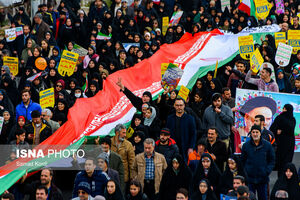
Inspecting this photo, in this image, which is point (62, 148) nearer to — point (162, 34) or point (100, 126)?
point (100, 126)

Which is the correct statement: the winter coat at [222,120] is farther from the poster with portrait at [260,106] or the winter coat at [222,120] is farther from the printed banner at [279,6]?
the printed banner at [279,6]

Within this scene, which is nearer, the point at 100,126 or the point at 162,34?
the point at 100,126

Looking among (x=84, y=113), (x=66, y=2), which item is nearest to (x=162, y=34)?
(x=66, y=2)

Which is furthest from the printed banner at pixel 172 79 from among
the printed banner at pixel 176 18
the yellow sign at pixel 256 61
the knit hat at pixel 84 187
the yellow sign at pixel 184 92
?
the printed banner at pixel 176 18

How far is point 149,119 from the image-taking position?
14539 millimetres

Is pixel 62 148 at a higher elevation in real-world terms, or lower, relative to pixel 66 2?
lower

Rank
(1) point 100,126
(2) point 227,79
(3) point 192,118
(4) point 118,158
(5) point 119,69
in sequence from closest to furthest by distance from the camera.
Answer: (4) point 118,158 < (3) point 192,118 < (1) point 100,126 < (2) point 227,79 < (5) point 119,69

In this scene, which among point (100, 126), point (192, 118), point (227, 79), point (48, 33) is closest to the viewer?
point (192, 118)

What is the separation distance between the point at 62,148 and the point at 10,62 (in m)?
5.15

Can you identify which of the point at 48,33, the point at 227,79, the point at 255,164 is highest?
the point at 48,33

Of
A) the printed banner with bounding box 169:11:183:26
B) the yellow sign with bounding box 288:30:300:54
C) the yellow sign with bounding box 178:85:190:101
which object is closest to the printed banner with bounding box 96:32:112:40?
the printed banner with bounding box 169:11:183:26

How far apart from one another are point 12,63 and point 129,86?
9.64 ft

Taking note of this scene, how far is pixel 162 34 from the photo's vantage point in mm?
23234

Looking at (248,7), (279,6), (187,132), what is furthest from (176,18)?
(187,132)
